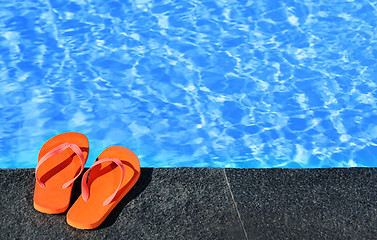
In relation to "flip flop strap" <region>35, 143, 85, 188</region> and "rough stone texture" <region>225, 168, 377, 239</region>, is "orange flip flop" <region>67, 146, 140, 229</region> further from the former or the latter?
"rough stone texture" <region>225, 168, 377, 239</region>

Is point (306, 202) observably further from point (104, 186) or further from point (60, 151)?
point (60, 151)

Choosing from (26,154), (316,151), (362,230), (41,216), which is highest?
(362,230)

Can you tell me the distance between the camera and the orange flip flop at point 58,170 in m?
2.47

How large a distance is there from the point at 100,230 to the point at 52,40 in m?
2.63

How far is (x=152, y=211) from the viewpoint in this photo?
254 centimetres

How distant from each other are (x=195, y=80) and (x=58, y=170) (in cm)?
181

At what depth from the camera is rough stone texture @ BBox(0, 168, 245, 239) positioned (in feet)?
7.91

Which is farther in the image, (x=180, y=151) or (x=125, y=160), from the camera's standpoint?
(x=180, y=151)

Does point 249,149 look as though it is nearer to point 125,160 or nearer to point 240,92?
point 240,92

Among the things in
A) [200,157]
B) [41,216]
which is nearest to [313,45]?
[200,157]

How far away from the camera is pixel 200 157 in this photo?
3570 millimetres

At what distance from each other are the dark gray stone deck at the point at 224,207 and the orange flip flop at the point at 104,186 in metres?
0.06

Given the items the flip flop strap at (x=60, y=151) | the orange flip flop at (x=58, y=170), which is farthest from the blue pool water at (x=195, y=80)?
the flip flop strap at (x=60, y=151)

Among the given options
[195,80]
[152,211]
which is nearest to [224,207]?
[152,211]
